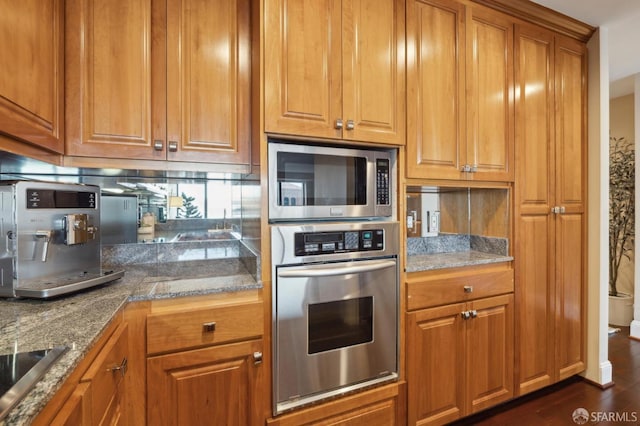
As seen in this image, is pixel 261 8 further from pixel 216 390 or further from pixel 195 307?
pixel 216 390

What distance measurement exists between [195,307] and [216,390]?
36 centimetres

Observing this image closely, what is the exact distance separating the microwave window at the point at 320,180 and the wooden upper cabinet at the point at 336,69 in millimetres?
120

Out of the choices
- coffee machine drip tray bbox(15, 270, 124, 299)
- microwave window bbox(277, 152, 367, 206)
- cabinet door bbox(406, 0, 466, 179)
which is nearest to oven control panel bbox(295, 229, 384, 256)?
microwave window bbox(277, 152, 367, 206)

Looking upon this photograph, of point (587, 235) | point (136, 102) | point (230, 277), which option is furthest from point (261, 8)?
point (587, 235)

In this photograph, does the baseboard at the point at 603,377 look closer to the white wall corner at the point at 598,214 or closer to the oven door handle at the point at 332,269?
the white wall corner at the point at 598,214

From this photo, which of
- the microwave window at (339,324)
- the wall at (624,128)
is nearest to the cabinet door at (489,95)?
the microwave window at (339,324)

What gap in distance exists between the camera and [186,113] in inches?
57.4

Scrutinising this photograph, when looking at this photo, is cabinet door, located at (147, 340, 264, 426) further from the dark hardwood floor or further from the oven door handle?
the dark hardwood floor

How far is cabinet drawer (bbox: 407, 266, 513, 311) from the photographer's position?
5.49ft

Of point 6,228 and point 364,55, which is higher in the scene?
point 364,55

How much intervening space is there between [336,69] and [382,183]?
2.03ft

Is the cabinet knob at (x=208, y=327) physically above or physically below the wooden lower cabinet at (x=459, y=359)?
above

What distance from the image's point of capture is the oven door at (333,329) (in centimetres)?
139

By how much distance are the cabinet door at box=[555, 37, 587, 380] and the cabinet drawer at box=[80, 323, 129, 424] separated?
2.59 metres
